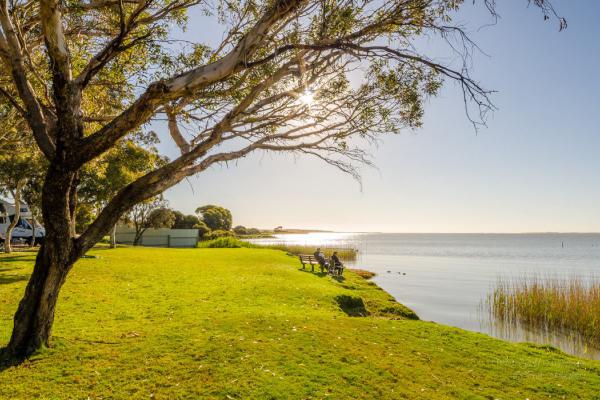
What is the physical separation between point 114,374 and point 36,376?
45.4 inches

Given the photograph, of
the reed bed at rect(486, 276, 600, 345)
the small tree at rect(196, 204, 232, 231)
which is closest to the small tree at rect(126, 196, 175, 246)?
the small tree at rect(196, 204, 232, 231)

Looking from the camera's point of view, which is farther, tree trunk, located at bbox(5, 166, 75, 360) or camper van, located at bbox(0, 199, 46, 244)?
camper van, located at bbox(0, 199, 46, 244)

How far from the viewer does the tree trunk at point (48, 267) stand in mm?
6289

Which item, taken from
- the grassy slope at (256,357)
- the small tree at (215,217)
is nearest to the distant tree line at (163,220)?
the small tree at (215,217)

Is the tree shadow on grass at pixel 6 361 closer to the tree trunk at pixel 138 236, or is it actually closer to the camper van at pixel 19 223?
the camper van at pixel 19 223

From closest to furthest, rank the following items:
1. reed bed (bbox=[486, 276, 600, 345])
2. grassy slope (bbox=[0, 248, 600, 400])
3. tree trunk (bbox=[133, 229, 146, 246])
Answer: grassy slope (bbox=[0, 248, 600, 400])
reed bed (bbox=[486, 276, 600, 345])
tree trunk (bbox=[133, 229, 146, 246])

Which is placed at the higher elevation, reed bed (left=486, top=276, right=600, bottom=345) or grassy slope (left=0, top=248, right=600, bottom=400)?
grassy slope (left=0, top=248, right=600, bottom=400)

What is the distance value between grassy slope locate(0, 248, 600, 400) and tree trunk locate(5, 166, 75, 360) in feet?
1.68

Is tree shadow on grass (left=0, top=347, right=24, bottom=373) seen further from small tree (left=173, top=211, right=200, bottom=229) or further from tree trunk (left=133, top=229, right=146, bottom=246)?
small tree (left=173, top=211, right=200, bottom=229)

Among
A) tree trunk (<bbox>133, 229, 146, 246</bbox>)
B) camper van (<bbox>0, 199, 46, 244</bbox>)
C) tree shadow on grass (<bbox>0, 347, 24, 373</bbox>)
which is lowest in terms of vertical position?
tree shadow on grass (<bbox>0, 347, 24, 373</bbox>)

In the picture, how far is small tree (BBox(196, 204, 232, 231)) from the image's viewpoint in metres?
81.0

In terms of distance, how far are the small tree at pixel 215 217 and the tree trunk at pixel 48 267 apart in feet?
238

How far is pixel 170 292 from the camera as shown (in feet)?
44.4

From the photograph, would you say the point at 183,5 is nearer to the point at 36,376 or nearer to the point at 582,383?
the point at 36,376
